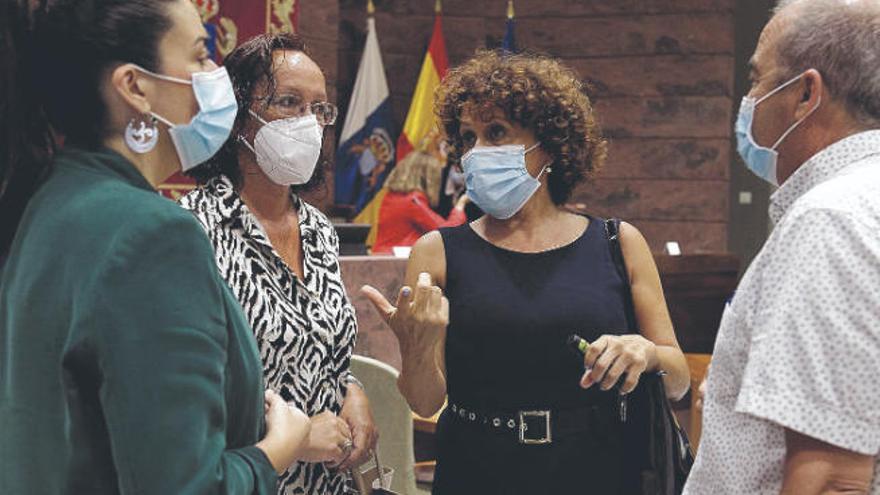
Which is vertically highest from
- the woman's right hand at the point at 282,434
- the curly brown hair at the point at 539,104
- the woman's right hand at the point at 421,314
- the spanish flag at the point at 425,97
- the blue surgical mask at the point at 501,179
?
the curly brown hair at the point at 539,104

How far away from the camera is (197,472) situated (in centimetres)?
109

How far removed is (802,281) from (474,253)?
3.45 feet


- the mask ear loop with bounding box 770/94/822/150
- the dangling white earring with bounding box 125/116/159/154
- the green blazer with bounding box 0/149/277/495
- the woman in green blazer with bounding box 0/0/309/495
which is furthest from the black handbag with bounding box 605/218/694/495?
the dangling white earring with bounding box 125/116/159/154

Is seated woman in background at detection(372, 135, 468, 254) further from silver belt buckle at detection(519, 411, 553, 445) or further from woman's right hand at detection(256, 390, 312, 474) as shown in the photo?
woman's right hand at detection(256, 390, 312, 474)

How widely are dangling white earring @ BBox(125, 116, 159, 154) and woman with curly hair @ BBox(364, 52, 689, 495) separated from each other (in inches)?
29.8

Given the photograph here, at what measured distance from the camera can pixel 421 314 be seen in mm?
1912

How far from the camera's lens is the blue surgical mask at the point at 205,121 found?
1289 millimetres

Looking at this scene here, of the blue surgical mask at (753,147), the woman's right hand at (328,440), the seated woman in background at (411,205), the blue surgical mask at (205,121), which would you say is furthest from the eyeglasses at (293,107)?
the seated woman in background at (411,205)

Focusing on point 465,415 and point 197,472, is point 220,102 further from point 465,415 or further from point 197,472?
point 465,415

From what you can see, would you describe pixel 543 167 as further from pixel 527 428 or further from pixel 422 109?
pixel 422 109

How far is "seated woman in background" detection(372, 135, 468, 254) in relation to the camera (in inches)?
239

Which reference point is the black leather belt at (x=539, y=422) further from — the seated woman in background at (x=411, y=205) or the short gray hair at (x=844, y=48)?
the seated woman in background at (x=411, y=205)

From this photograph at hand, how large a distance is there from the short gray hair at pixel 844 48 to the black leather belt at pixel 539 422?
92cm

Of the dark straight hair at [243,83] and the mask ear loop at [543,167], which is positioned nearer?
the dark straight hair at [243,83]
